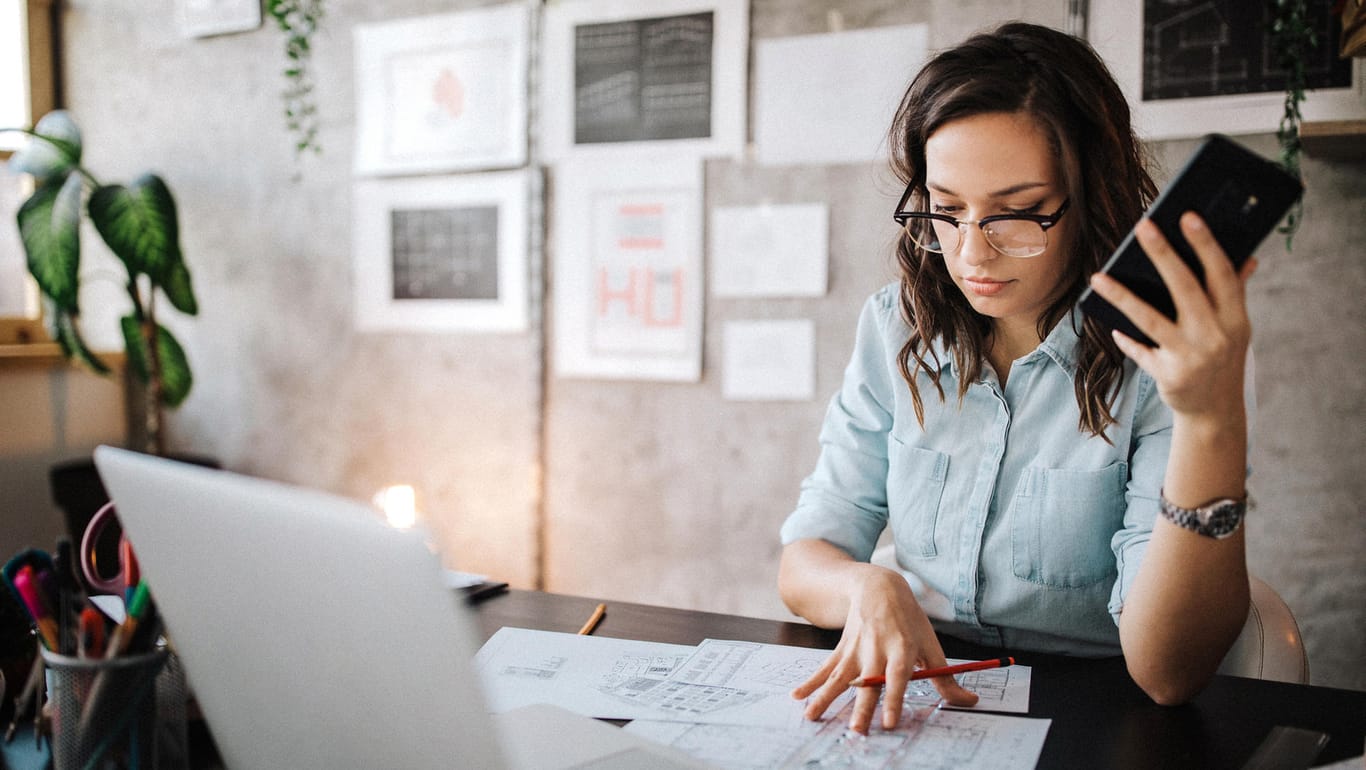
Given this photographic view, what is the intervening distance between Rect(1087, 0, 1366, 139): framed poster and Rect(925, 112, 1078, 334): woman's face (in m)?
1.11

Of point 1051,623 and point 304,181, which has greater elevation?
point 304,181

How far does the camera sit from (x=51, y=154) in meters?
2.79

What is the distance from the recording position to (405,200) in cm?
282

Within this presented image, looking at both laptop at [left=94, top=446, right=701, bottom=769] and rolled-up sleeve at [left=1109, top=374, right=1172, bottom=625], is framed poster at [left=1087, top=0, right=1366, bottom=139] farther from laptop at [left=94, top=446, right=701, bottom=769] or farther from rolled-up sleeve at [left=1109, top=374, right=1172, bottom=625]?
laptop at [left=94, top=446, right=701, bottom=769]

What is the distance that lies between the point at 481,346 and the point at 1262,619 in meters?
2.09

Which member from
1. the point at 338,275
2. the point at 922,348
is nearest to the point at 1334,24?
the point at 922,348

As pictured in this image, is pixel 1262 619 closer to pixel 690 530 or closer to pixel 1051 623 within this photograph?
pixel 1051 623

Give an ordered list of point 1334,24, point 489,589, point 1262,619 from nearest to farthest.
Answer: point 1262,619
point 489,589
point 1334,24


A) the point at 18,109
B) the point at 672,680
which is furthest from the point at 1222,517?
the point at 18,109

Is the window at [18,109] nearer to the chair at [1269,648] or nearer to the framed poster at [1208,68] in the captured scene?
the framed poster at [1208,68]

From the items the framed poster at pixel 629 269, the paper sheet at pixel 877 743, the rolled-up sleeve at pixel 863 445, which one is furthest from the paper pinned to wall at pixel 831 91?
the paper sheet at pixel 877 743

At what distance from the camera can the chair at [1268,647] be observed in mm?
1107

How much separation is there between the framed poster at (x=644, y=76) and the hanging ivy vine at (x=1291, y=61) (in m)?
1.13

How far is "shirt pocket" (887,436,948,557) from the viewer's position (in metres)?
1.27
